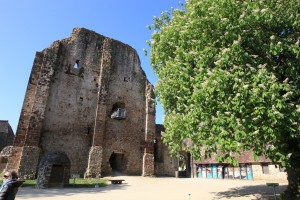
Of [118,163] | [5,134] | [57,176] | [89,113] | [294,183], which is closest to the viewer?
[294,183]

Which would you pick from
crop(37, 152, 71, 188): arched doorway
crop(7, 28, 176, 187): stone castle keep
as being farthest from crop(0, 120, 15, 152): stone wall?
crop(37, 152, 71, 188): arched doorway

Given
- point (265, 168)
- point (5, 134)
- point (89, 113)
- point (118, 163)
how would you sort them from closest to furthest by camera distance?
point (89, 113) → point (118, 163) → point (265, 168) → point (5, 134)

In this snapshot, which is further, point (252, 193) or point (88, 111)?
point (88, 111)

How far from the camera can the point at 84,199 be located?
394 inches

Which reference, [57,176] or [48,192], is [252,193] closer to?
[48,192]

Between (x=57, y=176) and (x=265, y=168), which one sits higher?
(x=265, y=168)

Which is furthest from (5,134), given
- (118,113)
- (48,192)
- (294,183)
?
(294,183)

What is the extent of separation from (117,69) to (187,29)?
17.5 m

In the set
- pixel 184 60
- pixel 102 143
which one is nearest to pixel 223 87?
pixel 184 60

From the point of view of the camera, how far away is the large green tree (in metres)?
7.14

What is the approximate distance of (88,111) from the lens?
23.5m

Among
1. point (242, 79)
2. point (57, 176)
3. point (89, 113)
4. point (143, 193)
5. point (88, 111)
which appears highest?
point (88, 111)

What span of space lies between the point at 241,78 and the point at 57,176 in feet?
43.2

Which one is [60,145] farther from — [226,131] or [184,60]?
[226,131]
